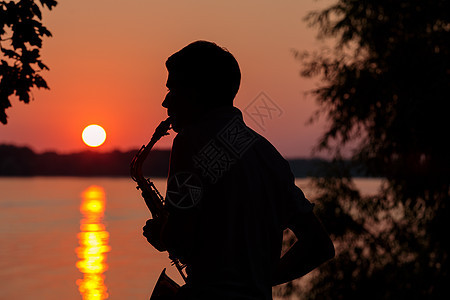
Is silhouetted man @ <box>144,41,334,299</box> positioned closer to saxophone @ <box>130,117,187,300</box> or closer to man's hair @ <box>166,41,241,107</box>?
man's hair @ <box>166,41,241,107</box>

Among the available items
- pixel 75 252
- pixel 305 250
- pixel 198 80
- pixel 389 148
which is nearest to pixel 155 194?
pixel 305 250

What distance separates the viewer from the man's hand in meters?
2.12

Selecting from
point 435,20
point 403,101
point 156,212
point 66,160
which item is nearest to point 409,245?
point 403,101

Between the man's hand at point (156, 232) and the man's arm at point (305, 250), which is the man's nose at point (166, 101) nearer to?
the man's hand at point (156, 232)

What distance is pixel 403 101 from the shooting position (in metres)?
16.2

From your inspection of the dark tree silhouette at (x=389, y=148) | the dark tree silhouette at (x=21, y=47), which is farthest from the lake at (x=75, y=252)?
the dark tree silhouette at (x=21, y=47)

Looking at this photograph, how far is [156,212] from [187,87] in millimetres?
1068

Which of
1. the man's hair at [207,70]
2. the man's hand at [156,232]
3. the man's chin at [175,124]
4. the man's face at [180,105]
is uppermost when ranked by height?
the man's hair at [207,70]

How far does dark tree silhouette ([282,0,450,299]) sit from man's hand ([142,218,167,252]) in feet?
44.5

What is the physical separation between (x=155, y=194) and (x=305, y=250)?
1000mm

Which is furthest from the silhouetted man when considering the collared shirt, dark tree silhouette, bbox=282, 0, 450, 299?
dark tree silhouette, bbox=282, 0, 450, 299

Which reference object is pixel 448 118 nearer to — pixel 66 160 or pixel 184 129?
pixel 184 129

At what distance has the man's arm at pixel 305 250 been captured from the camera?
2396mm

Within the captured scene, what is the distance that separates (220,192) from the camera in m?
2.14
